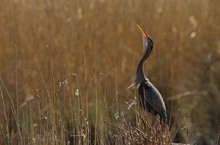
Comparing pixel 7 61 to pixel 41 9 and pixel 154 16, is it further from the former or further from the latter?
pixel 154 16

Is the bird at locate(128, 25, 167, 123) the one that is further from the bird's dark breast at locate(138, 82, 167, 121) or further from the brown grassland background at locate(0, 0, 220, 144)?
the brown grassland background at locate(0, 0, 220, 144)

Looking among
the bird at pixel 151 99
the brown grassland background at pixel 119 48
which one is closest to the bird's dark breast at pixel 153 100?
the bird at pixel 151 99

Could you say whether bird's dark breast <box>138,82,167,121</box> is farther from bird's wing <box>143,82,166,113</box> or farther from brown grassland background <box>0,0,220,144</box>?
brown grassland background <box>0,0,220,144</box>

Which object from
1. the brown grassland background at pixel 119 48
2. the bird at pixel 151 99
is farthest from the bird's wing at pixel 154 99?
the brown grassland background at pixel 119 48

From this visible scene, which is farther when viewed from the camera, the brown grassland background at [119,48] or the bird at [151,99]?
the brown grassland background at [119,48]

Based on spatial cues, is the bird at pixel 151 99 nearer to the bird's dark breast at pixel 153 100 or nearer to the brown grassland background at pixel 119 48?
the bird's dark breast at pixel 153 100

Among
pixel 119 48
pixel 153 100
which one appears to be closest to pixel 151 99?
pixel 153 100

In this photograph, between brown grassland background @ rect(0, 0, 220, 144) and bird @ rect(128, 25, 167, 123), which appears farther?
brown grassland background @ rect(0, 0, 220, 144)

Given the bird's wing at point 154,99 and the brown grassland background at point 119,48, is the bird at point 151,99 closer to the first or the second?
the bird's wing at point 154,99

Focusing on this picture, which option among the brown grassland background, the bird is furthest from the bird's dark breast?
the brown grassland background

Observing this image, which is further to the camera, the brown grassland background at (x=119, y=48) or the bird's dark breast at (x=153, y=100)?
the brown grassland background at (x=119, y=48)

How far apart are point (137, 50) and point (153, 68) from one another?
22 centimetres

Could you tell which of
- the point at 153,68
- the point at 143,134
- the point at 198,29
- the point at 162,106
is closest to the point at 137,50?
the point at 153,68

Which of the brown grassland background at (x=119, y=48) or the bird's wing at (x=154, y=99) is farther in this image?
the brown grassland background at (x=119, y=48)
